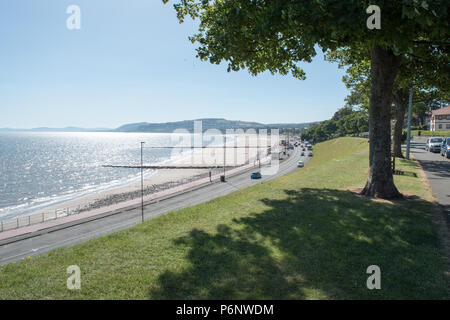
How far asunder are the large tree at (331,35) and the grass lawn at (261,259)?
3.81 metres

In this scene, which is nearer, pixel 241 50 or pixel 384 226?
pixel 384 226

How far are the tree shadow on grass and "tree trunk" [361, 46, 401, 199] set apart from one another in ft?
5.81

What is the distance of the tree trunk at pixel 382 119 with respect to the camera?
11352 mm

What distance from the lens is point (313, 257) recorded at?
6.23 metres

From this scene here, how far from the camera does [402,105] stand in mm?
28266

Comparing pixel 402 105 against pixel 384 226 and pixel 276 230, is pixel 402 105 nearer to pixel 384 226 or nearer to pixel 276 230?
pixel 384 226

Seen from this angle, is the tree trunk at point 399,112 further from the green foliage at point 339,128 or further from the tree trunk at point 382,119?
the green foliage at point 339,128

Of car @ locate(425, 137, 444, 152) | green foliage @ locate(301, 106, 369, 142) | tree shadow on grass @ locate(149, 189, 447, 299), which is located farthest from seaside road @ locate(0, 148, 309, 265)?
green foliage @ locate(301, 106, 369, 142)

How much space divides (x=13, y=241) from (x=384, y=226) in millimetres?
28658

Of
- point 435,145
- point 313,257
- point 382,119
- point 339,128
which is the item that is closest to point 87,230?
point 313,257

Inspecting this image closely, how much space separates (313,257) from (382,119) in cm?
826

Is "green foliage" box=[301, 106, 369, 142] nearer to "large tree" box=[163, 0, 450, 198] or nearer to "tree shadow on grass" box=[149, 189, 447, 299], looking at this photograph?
"large tree" box=[163, 0, 450, 198]

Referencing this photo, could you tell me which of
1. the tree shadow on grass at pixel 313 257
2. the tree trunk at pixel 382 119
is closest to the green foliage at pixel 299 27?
the tree trunk at pixel 382 119
